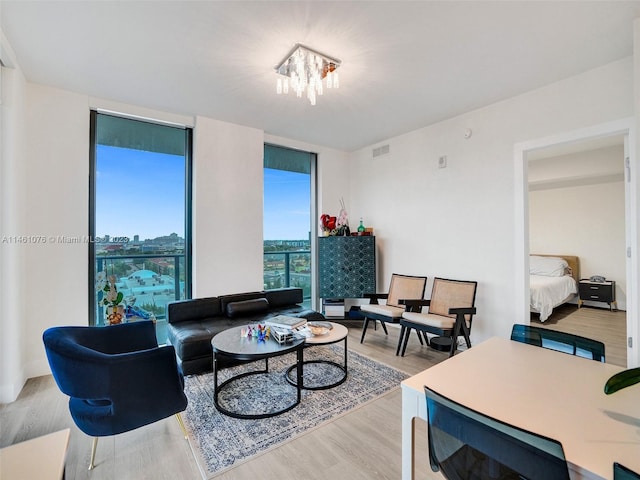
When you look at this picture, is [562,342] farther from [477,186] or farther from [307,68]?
[307,68]

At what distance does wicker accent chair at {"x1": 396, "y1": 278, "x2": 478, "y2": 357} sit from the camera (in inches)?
126

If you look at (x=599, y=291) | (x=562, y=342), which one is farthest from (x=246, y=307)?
(x=599, y=291)

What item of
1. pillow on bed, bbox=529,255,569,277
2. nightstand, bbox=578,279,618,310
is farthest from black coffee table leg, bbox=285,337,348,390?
nightstand, bbox=578,279,618,310

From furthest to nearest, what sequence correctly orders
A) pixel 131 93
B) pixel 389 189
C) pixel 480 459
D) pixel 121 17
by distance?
1. pixel 389 189
2. pixel 131 93
3. pixel 121 17
4. pixel 480 459

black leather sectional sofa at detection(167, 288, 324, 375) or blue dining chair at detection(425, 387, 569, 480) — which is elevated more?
blue dining chair at detection(425, 387, 569, 480)

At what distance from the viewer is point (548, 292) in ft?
15.9

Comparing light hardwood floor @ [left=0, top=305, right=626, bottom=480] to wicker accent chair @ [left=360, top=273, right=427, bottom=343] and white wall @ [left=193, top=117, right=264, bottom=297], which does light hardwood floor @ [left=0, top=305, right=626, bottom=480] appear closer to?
wicker accent chair @ [left=360, top=273, right=427, bottom=343]

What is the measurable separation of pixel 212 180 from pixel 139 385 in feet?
9.24

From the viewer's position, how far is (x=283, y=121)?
395cm

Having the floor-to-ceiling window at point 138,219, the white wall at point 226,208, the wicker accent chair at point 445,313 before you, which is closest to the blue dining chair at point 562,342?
the wicker accent chair at point 445,313

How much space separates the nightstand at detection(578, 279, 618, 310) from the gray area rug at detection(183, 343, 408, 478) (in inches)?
198

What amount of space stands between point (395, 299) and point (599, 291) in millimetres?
4349

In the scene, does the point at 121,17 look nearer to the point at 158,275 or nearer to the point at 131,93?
the point at 131,93

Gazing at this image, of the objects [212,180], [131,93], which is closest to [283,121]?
[212,180]
